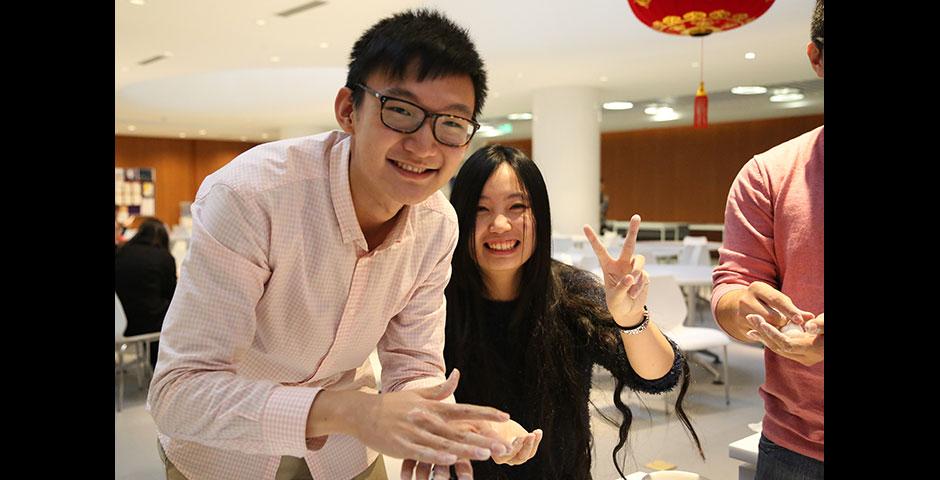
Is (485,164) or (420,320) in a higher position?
(485,164)

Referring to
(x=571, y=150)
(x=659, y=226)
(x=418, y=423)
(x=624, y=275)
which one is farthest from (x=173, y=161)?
(x=418, y=423)

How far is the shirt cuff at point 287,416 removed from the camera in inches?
34.7

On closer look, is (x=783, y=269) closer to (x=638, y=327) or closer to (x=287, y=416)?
(x=638, y=327)

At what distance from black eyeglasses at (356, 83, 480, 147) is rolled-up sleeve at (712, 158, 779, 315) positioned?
0.48 metres

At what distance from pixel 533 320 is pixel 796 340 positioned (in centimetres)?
63

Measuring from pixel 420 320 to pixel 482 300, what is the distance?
0.27 m

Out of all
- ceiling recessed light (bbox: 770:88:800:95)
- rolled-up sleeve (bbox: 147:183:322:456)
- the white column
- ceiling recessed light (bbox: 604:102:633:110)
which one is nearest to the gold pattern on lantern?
rolled-up sleeve (bbox: 147:183:322:456)

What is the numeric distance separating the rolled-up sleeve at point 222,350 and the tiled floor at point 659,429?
75 cm

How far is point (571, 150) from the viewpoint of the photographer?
31.4 ft

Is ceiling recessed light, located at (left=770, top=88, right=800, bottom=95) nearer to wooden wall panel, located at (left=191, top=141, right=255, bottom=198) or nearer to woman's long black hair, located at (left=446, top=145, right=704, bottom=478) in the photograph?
woman's long black hair, located at (left=446, top=145, right=704, bottom=478)

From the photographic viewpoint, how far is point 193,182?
19.8 metres

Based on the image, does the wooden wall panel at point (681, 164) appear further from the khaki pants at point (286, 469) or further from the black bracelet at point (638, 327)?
the khaki pants at point (286, 469)
